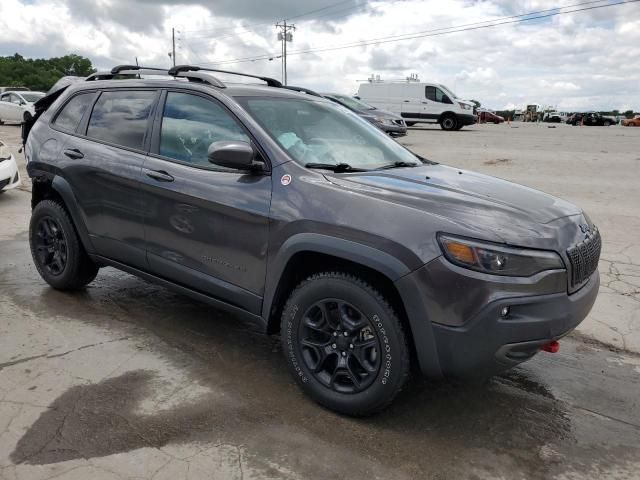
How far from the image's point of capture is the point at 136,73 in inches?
178

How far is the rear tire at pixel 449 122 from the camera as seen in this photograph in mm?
25250

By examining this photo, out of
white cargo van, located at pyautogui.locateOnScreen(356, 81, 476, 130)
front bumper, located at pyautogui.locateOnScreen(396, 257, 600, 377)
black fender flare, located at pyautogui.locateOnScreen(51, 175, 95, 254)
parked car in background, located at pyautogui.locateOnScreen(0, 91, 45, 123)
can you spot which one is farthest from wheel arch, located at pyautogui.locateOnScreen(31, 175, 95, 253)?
parked car in background, located at pyautogui.locateOnScreen(0, 91, 45, 123)

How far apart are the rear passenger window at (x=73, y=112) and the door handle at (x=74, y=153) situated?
8.4 inches

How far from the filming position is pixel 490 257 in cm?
261

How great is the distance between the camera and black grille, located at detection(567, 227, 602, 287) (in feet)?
9.29

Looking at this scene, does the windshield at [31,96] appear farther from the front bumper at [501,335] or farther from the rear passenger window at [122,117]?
the front bumper at [501,335]

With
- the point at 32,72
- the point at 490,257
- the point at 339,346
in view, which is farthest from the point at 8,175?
the point at 32,72

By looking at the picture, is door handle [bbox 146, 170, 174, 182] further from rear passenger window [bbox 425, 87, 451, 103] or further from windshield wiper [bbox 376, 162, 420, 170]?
rear passenger window [bbox 425, 87, 451, 103]

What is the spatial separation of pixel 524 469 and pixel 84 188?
355 cm

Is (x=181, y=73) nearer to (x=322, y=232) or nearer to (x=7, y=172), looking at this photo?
(x=322, y=232)

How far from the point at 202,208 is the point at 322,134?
0.91 metres

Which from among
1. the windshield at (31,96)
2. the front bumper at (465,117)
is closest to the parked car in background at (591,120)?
the front bumper at (465,117)

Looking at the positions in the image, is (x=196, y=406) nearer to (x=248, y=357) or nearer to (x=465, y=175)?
(x=248, y=357)

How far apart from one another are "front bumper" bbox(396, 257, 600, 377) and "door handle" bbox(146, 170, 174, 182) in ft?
5.86
